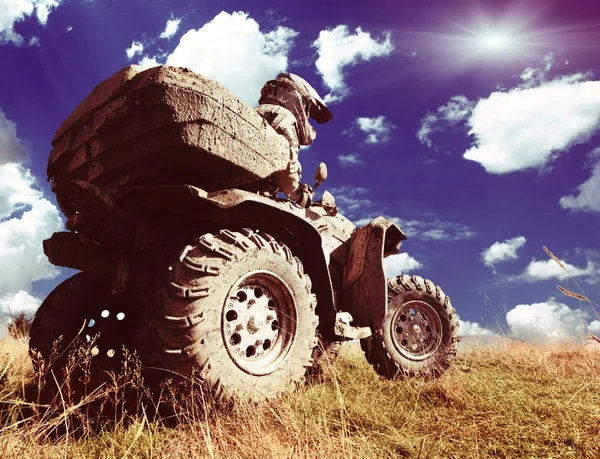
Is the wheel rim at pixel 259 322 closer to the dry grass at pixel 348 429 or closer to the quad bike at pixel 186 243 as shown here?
the quad bike at pixel 186 243

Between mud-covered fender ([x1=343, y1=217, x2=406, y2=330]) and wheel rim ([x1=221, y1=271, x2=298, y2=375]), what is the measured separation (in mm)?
1450

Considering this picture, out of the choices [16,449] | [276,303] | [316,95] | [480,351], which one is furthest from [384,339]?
[480,351]

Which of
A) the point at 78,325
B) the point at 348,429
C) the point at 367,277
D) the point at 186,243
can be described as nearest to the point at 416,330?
the point at 367,277

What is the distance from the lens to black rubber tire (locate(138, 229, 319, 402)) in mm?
2785

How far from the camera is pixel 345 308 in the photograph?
4840mm

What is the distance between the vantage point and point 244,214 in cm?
349

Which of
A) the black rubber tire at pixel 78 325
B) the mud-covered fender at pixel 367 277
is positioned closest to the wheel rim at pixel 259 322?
the mud-covered fender at pixel 367 277

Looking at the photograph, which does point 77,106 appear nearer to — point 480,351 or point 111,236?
point 111,236

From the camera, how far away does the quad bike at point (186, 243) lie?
2.90 meters

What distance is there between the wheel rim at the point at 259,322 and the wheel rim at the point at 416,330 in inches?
87.8

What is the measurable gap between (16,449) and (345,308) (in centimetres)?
333

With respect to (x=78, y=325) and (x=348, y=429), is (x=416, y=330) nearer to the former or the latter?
(x=348, y=429)

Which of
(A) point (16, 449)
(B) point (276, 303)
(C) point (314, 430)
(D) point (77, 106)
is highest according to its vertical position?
(D) point (77, 106)

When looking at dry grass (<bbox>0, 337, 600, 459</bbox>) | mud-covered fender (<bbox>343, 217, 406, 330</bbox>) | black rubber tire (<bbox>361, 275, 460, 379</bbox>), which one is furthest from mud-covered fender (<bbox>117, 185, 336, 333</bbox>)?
black rubber tire (<bbox>361, 275, 460, 379</bbox>)
